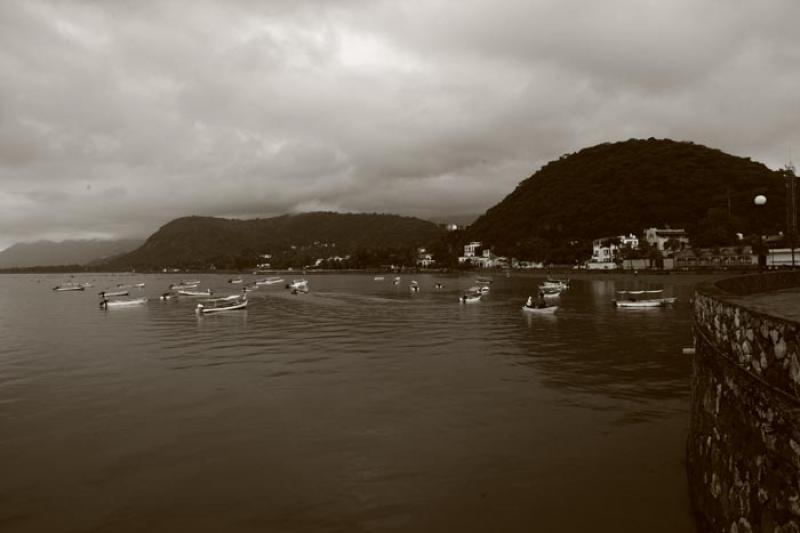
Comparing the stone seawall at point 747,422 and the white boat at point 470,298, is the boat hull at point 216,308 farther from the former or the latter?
the stone seawall at point 747,422

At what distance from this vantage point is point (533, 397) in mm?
22766

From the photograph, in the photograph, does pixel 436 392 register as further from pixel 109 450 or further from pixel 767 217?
pixel 767 217

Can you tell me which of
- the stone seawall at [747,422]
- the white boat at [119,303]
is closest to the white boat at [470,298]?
the white boat at [119,303]

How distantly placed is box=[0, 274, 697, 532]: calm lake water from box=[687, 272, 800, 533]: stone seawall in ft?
7.90

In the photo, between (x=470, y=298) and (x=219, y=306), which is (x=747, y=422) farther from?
(x=219, y=306)

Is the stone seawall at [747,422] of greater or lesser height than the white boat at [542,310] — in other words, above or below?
above

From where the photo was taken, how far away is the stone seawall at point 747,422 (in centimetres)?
700

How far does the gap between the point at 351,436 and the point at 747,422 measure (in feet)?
42.6

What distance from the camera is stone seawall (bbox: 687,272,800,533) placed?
6996mm

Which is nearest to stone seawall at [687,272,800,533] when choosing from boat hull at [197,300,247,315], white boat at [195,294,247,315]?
boat hull at [197,300,247,315]

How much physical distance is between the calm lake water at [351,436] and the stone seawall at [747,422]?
2.41 m

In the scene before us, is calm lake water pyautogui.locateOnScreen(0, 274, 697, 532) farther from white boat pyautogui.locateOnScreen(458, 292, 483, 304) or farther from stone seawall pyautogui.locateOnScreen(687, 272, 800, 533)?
white boat pyautogui.locateOnScreen(458, 292, 483, 304)

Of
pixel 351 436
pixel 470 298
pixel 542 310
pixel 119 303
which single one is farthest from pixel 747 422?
pixel 119 303

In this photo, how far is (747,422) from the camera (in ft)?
27.5
